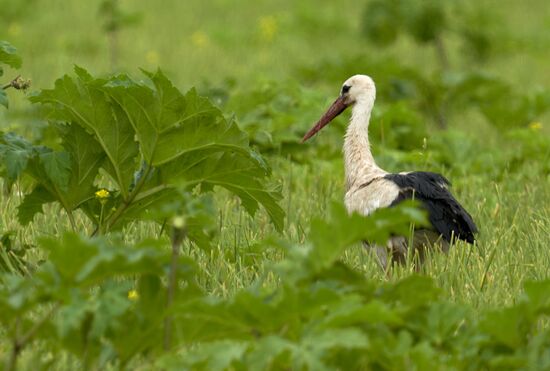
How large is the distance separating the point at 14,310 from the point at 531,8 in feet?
47.8

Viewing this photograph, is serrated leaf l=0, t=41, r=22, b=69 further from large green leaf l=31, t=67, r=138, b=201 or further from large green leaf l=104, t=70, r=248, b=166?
large green leaf l=104, t=70, r=248, b=166

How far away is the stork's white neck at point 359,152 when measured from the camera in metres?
5.76

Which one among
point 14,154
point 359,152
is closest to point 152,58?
point 359,152

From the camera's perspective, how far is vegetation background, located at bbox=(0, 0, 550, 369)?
4758 mm

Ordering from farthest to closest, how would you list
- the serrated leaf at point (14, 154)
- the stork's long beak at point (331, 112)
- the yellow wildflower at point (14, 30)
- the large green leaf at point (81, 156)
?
the yellow wildflower at point (14, 30) → the stork's long beak at point (331, 112) → the large green leaf at point (81, 156) → the serrated leaf at point (14, 154)

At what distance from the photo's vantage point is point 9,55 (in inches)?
177

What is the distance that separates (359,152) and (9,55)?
2.16 m

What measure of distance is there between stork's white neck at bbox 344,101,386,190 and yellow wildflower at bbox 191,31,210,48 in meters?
7.20

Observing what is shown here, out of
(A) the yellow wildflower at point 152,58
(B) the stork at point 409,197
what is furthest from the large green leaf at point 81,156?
(A) the yellow wildflower at point 152,58

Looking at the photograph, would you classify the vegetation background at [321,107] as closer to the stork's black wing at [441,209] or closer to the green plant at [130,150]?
the stork's black wing at [441,209]

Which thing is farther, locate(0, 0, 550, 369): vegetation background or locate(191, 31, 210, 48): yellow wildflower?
locate(191, 31, 210, 48): yellow wildflower

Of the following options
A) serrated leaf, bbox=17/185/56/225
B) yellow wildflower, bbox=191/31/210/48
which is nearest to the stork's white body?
serrated leaf, bbox=17/185/56/225

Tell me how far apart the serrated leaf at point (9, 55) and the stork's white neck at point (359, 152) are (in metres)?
1.92

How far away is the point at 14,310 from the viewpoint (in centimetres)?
323
